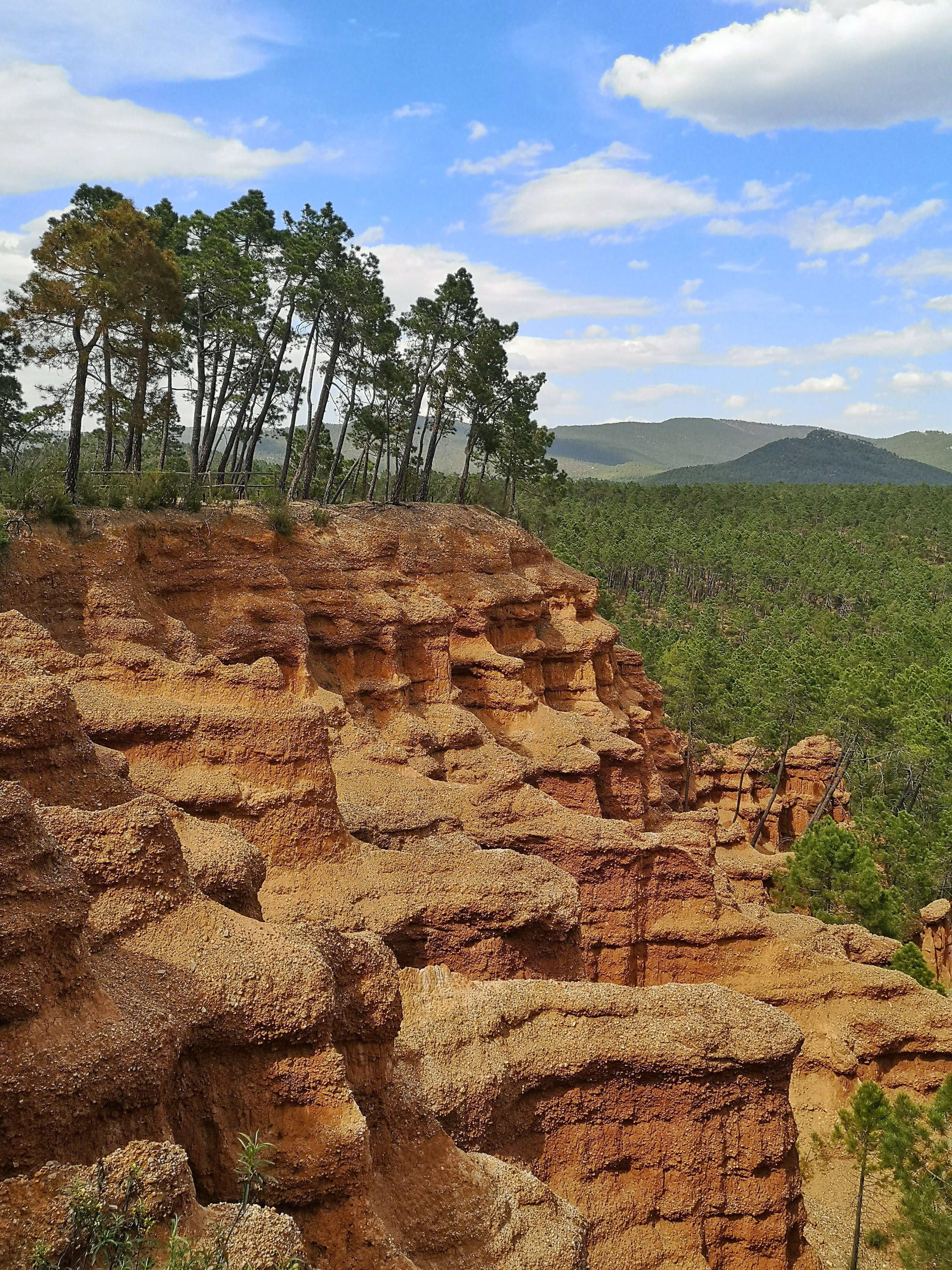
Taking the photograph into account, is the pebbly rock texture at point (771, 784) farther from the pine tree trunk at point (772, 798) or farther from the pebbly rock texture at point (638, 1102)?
the pebbly rock texture at point (638, 1102)

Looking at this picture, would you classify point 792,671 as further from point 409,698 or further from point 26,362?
point 26,362

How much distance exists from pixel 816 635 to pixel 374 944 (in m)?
79.5

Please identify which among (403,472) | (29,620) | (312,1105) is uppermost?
(403,472)

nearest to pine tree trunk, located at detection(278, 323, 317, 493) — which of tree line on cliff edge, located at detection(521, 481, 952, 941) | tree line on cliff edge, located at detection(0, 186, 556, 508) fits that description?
tree line on cliff edge, located at detection(0, 186, 556, 508)

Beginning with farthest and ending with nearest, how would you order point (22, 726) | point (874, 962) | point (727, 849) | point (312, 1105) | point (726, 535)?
point (726, 535) < point (727, 849) < point (874, 962) < point (22, 726) < point (312, 1105)

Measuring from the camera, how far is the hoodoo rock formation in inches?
301

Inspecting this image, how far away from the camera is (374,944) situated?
35.0 ft

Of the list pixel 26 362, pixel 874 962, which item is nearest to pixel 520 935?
pixel 874 962

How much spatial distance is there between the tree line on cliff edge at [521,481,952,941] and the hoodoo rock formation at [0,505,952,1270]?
34.6 ft

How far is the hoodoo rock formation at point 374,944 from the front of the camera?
7.64 metres

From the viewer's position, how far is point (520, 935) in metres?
16.6

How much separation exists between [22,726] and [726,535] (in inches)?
4618

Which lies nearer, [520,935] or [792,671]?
[520,935]

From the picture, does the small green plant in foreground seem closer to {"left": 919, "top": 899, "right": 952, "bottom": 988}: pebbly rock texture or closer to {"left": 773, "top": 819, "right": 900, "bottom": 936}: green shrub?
{"left": 773, "top": 819, "right": 900, "bottom": 936}: green shrub
